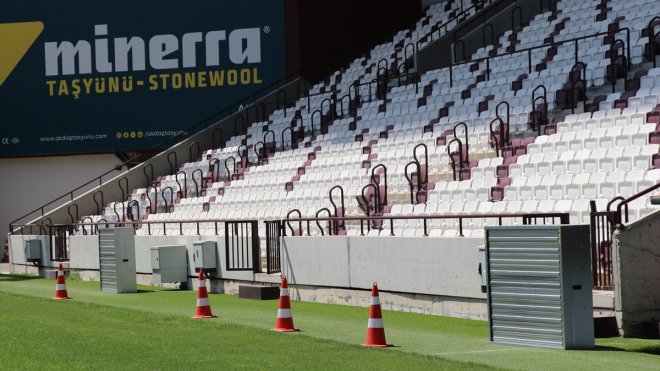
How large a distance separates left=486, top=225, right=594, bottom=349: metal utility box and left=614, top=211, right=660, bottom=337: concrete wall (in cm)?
125

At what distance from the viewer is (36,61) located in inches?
1614

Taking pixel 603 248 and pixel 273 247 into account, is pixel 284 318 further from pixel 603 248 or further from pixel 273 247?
pixel 273 247

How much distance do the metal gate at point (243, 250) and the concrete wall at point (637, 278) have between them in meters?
9.71

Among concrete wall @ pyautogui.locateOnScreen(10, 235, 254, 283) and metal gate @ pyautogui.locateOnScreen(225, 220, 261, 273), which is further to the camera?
concrete wall @ pyautogui.locateOnScreen(10, 235, 254, 283)

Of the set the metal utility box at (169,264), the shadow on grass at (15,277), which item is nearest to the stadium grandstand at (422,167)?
the metal utility box at (169,264)

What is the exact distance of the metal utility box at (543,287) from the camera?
1203cm

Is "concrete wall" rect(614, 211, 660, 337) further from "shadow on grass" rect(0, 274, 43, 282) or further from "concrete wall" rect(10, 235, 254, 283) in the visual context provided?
"shadow on grass" rect(0, 274, 43, 282)

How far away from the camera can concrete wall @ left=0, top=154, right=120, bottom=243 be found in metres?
41.1

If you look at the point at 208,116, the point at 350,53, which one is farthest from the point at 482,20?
the point at 208,116

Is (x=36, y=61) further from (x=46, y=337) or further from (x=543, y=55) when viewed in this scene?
(x=46, y=337)

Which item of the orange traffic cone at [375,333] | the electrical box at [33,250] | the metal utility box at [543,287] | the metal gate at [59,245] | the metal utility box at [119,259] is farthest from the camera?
the electrical box at [33,250]

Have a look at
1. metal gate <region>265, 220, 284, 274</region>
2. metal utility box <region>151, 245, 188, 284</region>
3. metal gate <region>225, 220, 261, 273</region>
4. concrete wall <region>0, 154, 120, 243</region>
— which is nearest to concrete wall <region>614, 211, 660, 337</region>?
metal gate <region>265, 220, 284, 274</region>

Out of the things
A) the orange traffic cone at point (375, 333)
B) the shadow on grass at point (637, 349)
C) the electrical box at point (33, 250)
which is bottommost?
the shadow on grass at point (637, 349)

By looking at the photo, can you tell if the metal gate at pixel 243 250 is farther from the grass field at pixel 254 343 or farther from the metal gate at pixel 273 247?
the grass field at pixel 254 343
